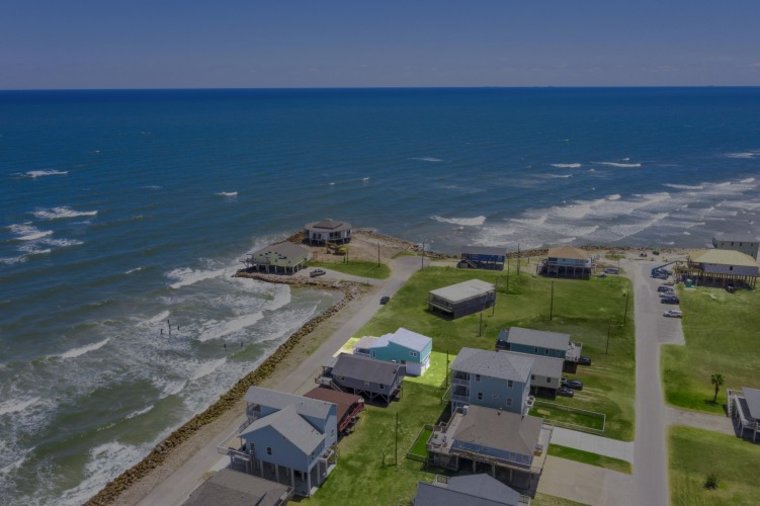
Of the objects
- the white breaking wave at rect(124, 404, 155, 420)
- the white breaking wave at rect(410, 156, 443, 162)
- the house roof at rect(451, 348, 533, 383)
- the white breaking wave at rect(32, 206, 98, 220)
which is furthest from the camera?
the white breaking wave at rect(410, 156, 443, 162)

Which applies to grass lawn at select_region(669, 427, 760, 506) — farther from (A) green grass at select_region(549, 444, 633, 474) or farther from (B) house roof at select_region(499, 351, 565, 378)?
(B) house roof at select_region(499, 351, 565, 378)

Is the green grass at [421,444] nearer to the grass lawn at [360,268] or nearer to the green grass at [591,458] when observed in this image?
the green grass at [591,458]

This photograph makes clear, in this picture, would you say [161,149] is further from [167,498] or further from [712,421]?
[712,421]

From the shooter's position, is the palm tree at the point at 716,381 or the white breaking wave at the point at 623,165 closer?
the palm tree at the point at 716,381

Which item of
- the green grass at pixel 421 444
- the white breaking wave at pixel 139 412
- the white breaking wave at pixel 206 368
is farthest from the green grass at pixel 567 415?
the white breaking wave at pixel 139 412

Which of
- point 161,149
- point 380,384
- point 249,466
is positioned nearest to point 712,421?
point 380,384

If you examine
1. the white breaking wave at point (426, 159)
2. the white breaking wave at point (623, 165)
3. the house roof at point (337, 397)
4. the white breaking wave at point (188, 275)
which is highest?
the white breaking wave at point (426, 159)

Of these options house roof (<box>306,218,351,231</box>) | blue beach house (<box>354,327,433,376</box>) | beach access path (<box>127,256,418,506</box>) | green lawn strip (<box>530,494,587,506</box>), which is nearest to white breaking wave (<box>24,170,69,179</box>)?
house roof (<box>306,218,351,231</box>)
